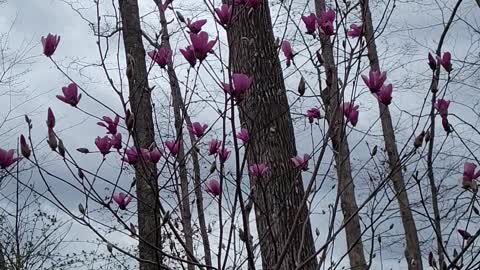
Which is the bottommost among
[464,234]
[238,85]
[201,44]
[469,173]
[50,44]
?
[464,234]

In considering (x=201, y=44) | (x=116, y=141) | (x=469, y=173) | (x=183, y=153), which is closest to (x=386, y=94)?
(x=469, y=173)

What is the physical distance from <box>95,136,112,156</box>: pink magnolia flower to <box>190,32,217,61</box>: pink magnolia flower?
18.4 inches

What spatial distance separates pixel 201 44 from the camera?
1.84 meters

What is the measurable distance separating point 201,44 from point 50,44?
543mm

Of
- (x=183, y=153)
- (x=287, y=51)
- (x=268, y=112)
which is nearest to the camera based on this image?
(x=287, y=51)

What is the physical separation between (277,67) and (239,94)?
6.79ft

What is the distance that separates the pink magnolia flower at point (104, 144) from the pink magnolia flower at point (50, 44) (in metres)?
0.31

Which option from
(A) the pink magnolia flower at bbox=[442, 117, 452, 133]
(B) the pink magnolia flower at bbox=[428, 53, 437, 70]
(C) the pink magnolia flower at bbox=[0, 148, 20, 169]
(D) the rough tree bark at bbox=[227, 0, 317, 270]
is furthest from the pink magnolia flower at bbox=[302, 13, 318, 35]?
(D) the rough tree bark at bbox=[227, 0, 317, 270]

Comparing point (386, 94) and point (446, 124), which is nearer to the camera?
point (386, 94)

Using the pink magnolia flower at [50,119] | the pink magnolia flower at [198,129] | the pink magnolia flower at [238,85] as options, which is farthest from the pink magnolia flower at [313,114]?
the pink magnolia flower at [50,119]

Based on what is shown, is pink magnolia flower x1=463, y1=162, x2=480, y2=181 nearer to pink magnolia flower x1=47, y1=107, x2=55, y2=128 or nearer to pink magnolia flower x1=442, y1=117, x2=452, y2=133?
pink magnolia flower x1=442, y1=117, x2=452, y2=133

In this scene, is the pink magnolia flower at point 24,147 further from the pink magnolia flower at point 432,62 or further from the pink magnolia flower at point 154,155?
the pink magnolia flower at point 432,62

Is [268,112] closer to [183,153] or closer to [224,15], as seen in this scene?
[224,15]

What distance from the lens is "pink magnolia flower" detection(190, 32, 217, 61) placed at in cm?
184
